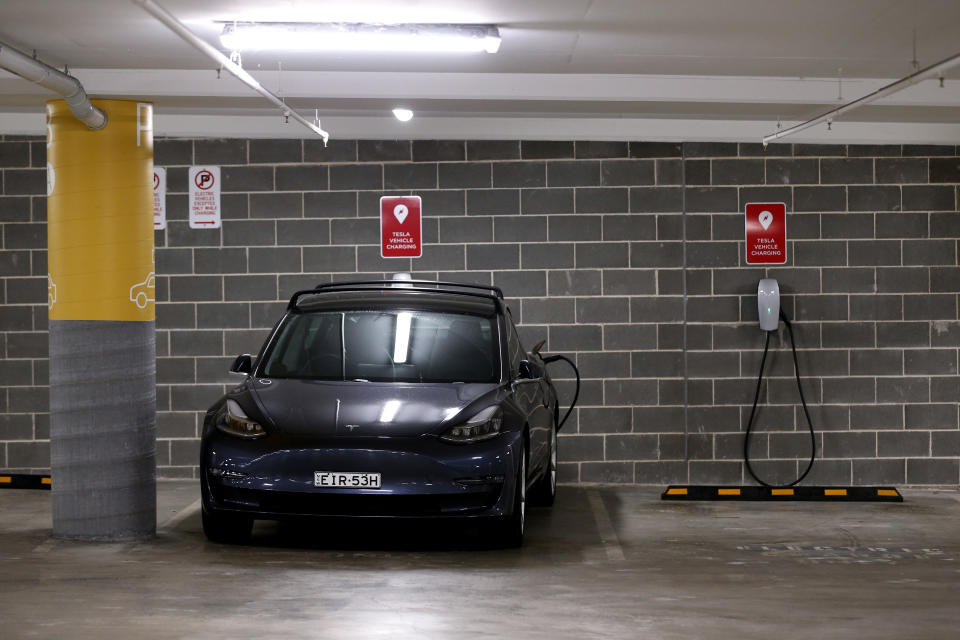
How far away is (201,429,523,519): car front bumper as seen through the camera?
667 centimetres

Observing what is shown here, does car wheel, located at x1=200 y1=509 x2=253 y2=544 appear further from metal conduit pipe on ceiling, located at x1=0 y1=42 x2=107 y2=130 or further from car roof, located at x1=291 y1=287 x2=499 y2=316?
metal conduit pipe on ceiling, located at x1=0 y1=42 x2=107 y2=130

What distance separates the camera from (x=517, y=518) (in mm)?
7016

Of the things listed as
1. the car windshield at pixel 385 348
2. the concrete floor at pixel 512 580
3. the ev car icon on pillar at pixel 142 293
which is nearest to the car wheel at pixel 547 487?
the concrete floor at pixel 512 580

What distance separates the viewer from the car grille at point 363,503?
6.69 metres

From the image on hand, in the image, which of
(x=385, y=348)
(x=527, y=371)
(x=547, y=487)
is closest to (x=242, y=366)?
(x=385, y=348)

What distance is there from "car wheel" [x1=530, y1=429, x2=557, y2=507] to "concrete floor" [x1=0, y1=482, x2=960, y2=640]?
11.9 inches

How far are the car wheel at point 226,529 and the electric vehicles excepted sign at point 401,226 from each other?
3.50 metres

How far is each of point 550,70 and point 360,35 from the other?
1.88 meters

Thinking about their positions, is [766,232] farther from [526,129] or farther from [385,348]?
[385,348]

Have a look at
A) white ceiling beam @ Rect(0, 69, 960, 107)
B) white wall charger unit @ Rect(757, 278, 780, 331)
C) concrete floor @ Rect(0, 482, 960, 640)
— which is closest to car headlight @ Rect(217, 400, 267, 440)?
concrete floor @ Rect(0, 482, 960, 640)

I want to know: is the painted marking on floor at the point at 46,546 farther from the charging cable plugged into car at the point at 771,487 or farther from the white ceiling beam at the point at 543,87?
the charging cable plugged into car at the point at 771,487

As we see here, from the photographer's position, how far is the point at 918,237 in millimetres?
10148

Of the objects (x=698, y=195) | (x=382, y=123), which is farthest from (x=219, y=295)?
(x=698, y=195)

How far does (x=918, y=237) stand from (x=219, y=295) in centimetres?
583
